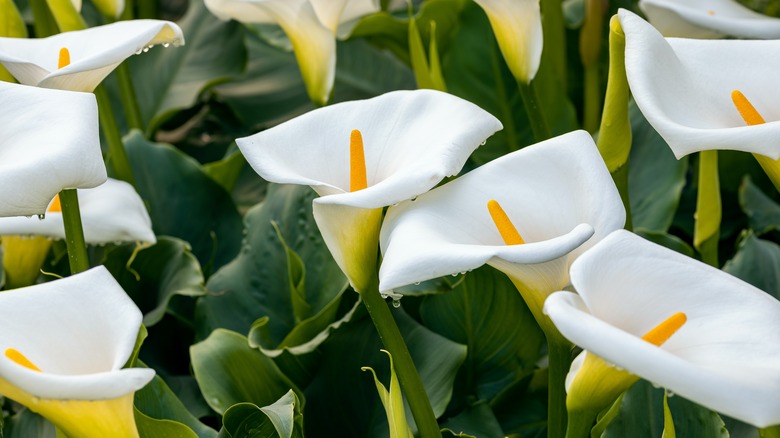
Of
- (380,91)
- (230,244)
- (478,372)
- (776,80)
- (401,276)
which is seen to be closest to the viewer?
(401,276)

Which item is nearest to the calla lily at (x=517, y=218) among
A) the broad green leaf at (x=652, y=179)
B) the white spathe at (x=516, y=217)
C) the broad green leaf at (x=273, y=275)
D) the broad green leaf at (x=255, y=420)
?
the white spathe at (x=516, y=217)

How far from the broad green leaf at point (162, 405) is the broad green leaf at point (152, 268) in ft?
0.62

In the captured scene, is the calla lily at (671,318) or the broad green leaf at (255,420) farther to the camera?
the broad green leaf at (255,420)

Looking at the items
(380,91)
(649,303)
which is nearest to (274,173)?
(649,303)

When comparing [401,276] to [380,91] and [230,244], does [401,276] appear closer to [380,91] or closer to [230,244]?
[230,244]

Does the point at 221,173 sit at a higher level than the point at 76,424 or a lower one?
lower

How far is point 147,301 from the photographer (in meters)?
0.89

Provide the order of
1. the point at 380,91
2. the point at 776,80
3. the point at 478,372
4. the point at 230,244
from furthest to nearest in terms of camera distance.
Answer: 1. the point at 380,91
2. the point at 230,244
3. the point at 478,372
4. the point at 776,80

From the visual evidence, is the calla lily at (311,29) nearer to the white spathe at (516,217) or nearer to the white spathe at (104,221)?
the white spathe at (104,221)

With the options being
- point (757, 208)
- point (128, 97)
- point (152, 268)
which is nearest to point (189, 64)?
point (128, 97)

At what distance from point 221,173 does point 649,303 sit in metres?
0.66

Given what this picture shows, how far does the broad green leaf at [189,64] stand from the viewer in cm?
128

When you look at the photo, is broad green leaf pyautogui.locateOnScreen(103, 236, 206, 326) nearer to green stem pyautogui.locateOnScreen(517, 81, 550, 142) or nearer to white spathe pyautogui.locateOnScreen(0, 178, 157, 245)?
white spathe pyautogui.locateOnScreen(0, 178, 157, 245)

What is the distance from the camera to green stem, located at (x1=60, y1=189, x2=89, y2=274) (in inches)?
23.7
